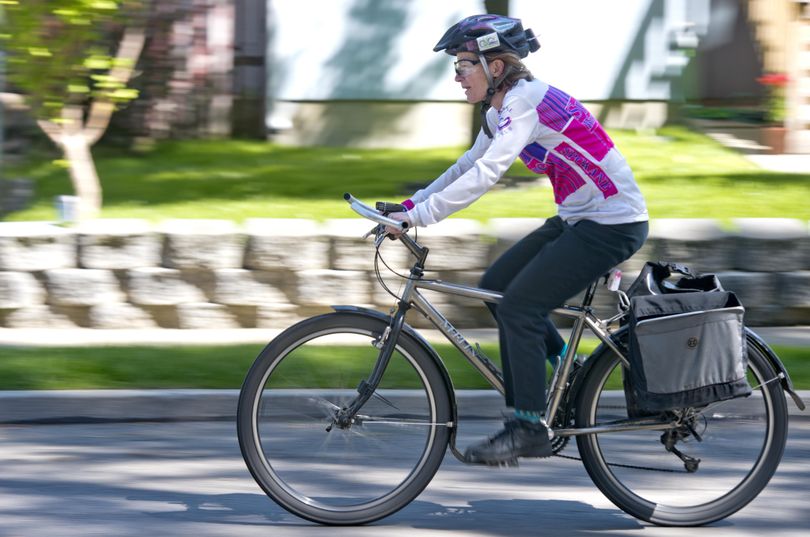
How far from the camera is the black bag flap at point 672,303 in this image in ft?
15.1

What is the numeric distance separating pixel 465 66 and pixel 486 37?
0.48 ft

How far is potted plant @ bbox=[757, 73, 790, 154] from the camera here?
43.7ft

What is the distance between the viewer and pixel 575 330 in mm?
4773

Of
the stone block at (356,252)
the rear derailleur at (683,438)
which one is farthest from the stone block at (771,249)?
the rear derailleur at (683,438)

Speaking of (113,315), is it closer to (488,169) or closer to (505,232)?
(505,232)

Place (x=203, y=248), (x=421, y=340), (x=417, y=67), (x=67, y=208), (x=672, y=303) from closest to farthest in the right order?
(x=672, y=303) → (x=421, y=340) → (x=203, y=248) → (x=67, y=208) → (x=417, y=67)

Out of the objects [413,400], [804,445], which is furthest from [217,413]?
[804,445]

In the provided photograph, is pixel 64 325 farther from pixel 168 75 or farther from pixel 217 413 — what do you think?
pixel 168 75

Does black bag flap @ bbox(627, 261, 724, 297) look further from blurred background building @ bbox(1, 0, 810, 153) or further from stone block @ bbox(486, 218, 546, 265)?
blurred background building @ bbox(1, 0, 810, 153)

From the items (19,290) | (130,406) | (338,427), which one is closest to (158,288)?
(19,290)

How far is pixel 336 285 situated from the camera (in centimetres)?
848

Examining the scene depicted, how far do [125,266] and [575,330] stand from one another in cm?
442

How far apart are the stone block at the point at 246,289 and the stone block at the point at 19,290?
1.16m

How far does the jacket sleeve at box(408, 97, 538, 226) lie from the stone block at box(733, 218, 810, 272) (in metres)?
4.43
